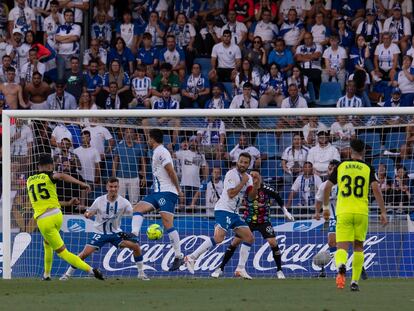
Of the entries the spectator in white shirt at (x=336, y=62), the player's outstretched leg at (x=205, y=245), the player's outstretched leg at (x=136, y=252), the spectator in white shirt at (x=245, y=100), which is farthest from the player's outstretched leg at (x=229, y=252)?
the spectator in white shirt at (x=336, y=62)

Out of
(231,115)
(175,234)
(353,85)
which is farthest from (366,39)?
(175,234)

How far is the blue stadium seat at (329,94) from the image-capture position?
2425 centimetres

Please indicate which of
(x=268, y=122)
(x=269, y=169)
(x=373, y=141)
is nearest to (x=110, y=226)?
(x=269, y=169)

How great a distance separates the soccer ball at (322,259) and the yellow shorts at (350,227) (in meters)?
4.83

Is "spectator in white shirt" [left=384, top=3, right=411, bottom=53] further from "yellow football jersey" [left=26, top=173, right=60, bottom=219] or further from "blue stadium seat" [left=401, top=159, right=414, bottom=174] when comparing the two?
"yellow football jersey" [left=26, top=173, right=60, bottom=219]

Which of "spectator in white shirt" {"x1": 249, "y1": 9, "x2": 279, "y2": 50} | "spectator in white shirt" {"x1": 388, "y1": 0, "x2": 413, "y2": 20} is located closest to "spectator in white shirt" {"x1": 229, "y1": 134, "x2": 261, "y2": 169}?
"spectator in white shirt" {"x1": 249, "y1": 9, "x2": 279, "y2": 50}

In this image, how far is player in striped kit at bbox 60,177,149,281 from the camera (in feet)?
58.4

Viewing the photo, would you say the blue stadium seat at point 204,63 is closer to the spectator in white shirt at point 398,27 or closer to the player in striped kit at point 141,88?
the player in striped kit at point 141,88

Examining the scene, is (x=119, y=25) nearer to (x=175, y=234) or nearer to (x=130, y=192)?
(x=130, y=192)

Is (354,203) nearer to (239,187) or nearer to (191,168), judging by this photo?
(239,187)

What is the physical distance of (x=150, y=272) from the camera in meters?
19.5

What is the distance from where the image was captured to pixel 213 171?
20.0 meters

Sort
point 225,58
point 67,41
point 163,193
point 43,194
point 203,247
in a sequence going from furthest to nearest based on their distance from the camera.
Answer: point 67,41
point 225,58
point 203,247
point 163,193
point 43,194

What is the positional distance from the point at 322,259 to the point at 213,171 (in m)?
2.70
